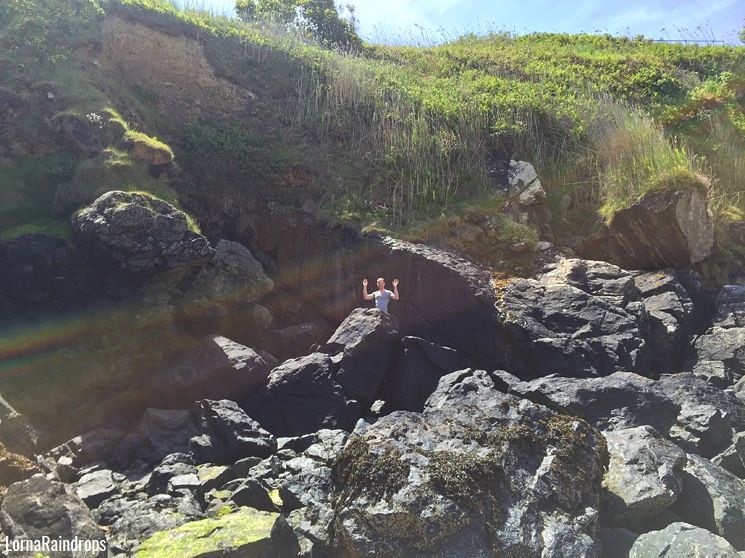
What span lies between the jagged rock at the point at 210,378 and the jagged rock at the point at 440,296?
95.3 inches

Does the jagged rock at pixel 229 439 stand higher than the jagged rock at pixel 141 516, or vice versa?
the jagged rock at pixel 229 439

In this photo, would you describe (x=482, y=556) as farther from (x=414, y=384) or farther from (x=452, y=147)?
(x=452, y=147)

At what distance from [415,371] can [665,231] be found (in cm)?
579

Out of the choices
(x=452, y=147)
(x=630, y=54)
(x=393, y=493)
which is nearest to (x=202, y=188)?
(x=452, y=147)

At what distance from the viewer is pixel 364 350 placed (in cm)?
795

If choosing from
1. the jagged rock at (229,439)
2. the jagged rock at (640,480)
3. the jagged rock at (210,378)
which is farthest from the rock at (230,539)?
the jagged rock at (210,378)

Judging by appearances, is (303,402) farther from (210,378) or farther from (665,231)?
(665,231)

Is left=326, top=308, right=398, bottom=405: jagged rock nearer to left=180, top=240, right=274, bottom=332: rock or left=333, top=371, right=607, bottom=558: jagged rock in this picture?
left=333, top=371, right=607, bottom=558: jagged rock

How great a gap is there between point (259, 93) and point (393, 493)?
11471 mm

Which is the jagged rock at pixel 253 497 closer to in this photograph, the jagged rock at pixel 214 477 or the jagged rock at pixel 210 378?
the jagged rock at pixel 214 477

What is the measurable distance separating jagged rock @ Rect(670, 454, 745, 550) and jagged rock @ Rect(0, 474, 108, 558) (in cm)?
481

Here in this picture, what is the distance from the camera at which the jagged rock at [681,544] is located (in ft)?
14.5

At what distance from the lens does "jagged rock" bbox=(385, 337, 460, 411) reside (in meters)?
7.62

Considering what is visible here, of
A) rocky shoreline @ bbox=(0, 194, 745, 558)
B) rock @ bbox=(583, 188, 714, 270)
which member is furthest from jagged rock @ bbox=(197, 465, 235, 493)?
rock @ bbox=(583, 188, 714, 270)
